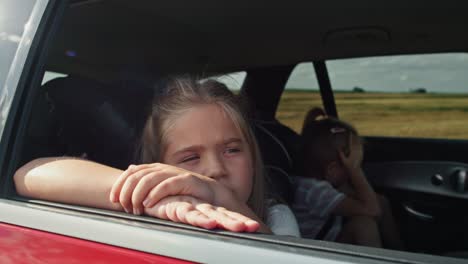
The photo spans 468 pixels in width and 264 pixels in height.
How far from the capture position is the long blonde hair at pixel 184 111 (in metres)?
1.65

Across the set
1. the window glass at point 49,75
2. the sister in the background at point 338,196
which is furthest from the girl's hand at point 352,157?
the window glass at point 49,75

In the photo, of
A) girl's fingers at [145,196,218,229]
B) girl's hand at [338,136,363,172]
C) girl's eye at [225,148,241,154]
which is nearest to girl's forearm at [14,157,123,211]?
girl's fingers at [145,196,218,229]

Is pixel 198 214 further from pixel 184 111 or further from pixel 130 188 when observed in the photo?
pixel 184 111

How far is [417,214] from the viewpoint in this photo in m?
3.01

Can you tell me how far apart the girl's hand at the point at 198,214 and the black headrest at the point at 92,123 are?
59cm

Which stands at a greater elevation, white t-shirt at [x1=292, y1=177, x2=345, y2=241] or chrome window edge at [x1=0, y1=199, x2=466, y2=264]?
white t-shirt at [x1=292, y1=177, x2=345, y2=241]

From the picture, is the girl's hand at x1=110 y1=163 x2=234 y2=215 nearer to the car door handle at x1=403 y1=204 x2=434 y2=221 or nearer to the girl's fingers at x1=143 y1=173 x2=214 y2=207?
the girl's fingers at x1=143 y1=173 x2=214 y2=207

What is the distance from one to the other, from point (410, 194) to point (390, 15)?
1003 mm

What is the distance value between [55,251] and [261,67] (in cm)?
258

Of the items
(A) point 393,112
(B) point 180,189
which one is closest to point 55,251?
(B) point 180,189

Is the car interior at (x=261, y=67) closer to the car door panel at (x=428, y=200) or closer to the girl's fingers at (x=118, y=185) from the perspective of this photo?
the car door panel at (x=428, y=200)

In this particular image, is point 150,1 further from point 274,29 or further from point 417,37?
point 417,37

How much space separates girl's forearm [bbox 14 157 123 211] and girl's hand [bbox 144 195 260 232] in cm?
13

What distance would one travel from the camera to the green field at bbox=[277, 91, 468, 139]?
11.3 feet
